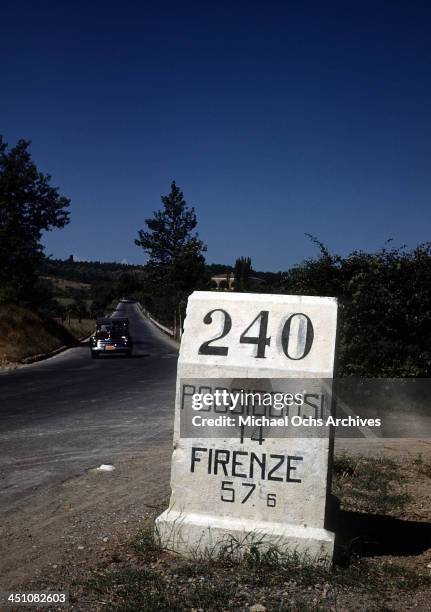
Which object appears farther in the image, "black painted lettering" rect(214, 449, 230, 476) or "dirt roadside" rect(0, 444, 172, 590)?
"black painted lettering" rect(214, 449, 230, 476)

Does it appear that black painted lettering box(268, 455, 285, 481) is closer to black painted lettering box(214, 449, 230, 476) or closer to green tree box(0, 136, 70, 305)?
black painted lettering box(214, 449, 230, 476)

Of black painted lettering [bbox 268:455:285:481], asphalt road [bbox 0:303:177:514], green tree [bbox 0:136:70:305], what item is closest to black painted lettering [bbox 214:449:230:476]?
black painted lettering [bbox 268:455:285:481]

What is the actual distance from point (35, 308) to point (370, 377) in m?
31.6

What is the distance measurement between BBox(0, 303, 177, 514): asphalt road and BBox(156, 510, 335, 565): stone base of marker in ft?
6.53

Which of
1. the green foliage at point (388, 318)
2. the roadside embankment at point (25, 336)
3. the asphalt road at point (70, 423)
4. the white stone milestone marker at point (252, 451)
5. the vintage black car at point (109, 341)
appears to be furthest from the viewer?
the roadside embankment at point (25, 336)

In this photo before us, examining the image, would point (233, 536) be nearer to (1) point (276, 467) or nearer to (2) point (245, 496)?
(2) point (245, 496)

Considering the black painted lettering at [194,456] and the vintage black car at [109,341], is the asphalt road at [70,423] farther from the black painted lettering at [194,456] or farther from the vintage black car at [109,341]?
the vintage black car at [109,341]

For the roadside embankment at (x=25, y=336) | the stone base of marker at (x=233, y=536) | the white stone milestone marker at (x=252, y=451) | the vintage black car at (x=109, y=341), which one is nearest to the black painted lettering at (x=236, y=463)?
the white stone milestone marker at (x=252, y=451)

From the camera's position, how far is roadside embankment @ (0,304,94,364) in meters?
29.2

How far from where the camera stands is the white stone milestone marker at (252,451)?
4.36m

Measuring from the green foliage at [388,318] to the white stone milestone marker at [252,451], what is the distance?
6.84m

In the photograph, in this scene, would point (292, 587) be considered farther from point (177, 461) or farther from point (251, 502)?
point (177, 461)

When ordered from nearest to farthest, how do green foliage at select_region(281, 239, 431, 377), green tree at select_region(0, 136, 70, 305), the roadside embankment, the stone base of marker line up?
the stone base of marker
green foliage at select_region(281, 239, 431, 377)
the roadside embankment
green tree at select_region(0, 136, 70, 305)

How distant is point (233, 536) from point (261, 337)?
1.39 metres
